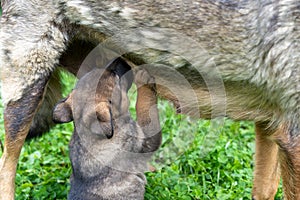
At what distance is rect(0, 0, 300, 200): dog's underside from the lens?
5590 mm

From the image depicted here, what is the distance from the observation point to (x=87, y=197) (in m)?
5.74

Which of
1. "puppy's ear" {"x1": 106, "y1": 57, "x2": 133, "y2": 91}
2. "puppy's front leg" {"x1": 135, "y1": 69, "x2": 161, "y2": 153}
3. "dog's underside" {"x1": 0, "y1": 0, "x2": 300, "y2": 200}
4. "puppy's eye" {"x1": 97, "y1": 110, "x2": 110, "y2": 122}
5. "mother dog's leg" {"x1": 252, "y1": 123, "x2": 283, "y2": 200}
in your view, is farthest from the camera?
"mother dog's leg" {"x1": 252, "y1": 123, "x2": 283, "y2": 200}

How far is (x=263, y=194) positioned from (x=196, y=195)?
1.93ft

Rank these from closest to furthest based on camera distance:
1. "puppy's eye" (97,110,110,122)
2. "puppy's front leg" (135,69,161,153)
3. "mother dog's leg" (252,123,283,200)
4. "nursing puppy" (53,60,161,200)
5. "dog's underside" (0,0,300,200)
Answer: "puppy's eye" (97,110,110,122), "dog's underside" (0,0,300,200), "nursing puppy" (53,60,161,200), "puppy's front leg" (135,69,161,153), "mother dog's leg" (252,123,283,200)

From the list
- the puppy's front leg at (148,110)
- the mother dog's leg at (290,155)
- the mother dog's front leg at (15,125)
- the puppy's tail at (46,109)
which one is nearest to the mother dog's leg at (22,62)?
the mother dog's front leg at (15,125)

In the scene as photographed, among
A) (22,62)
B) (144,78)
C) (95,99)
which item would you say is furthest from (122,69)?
(22,62)

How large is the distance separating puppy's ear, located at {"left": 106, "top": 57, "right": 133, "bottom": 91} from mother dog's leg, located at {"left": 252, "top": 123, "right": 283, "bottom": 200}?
1.24 meters

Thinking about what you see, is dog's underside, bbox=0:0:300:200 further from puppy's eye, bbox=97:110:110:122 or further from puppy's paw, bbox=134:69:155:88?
puppy's eye, bbox=97:110:110:122

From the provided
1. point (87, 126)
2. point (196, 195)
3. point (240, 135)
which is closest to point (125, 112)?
point (87, 126)

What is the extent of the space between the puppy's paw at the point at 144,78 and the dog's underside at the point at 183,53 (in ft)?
0.24

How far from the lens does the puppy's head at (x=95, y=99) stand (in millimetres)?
5637

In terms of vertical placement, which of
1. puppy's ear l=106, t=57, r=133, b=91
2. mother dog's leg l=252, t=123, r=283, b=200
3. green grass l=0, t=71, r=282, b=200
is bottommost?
green grass l=0, t=71, r=282, b=200

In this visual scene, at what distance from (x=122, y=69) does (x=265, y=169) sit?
5.21 feet

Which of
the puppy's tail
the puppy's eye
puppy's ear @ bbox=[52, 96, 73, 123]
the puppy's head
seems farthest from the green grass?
the puppy's eye
